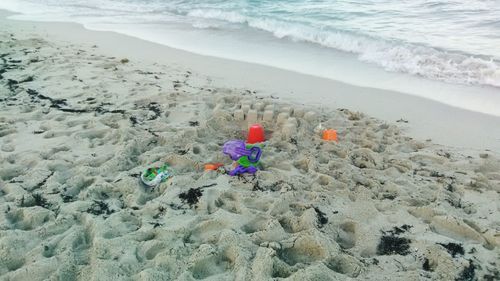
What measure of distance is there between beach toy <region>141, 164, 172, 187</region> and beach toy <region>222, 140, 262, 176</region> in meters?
0.66

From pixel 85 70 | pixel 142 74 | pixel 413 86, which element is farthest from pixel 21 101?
pixel 413 86

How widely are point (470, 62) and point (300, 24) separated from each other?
473 cm

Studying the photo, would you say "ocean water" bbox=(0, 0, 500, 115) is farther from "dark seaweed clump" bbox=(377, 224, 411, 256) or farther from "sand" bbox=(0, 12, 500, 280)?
"dark seaweed clump" bbox=(377, 224, 411, 256)

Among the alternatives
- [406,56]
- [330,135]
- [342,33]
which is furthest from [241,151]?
[342,33]

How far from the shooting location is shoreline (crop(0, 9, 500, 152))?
5551 millimetres

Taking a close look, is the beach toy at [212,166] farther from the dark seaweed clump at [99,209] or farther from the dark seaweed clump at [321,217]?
the dark seaweed clump at [321,217]

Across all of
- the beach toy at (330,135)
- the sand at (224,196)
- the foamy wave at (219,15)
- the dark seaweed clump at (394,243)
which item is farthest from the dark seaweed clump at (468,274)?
the foamy wave at (219,15)

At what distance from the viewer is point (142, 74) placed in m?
7.47

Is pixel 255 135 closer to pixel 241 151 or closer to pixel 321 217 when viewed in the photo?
pixel 241 151

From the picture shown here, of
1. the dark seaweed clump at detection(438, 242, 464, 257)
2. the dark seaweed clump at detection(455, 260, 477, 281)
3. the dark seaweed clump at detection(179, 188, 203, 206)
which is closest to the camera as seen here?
the dark seaweed clump at detection(455, 260, 477, 281)

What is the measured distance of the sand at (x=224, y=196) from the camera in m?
3.08

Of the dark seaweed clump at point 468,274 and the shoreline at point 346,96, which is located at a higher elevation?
the shoreline at point 346,96

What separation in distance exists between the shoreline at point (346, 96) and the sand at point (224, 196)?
34 centimetres

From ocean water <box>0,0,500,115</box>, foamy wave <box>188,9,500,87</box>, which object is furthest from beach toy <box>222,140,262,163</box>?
foamy wave <box>188,9,500,87</box>
